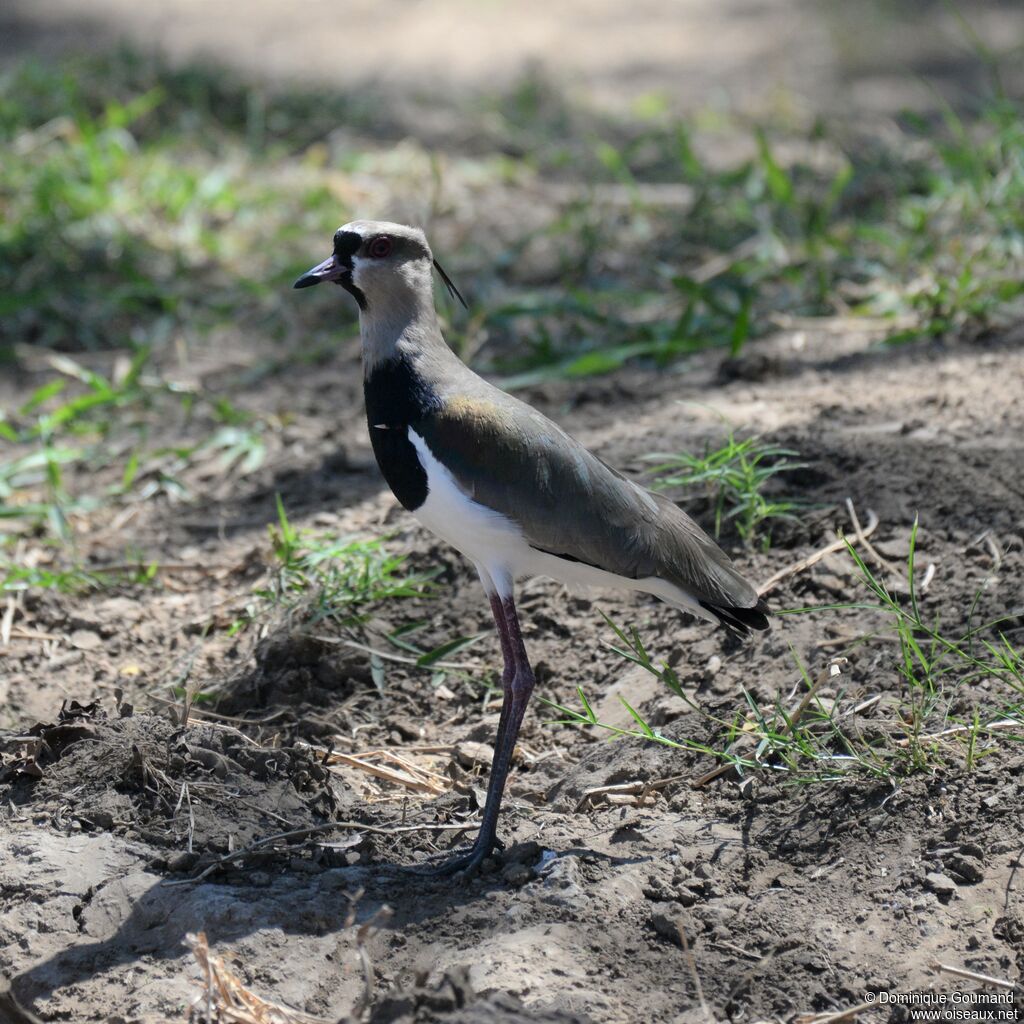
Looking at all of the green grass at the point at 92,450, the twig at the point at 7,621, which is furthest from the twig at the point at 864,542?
the twig at the point at 7,621

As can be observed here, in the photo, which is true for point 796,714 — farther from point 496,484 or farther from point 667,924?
point 496,484

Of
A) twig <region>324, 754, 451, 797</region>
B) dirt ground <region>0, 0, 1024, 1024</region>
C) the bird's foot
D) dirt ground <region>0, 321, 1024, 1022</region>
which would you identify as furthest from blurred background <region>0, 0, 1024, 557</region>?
the bird's foot

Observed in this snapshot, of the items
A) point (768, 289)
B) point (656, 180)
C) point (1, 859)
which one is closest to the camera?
point (1, 859)

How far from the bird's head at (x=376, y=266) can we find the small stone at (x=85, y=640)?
1518 mm

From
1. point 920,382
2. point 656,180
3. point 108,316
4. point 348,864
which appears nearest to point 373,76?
point 656,180

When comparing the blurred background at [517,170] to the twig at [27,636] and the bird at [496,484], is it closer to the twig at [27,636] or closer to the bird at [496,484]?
the bird at [496,484]

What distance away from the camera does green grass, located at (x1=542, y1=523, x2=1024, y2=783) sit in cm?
320

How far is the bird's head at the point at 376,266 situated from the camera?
3.37 m

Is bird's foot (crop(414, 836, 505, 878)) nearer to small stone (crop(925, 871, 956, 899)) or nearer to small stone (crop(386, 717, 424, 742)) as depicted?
small stone (crop(386, 717, 424, 742))

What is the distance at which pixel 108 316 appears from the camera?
6.23 metres

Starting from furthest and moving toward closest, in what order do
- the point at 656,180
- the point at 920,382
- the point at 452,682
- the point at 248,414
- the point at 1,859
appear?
the point at 656,180 → the point at 248,414 → the point at 920,382 → the point at 452,682 → the point at 1,859

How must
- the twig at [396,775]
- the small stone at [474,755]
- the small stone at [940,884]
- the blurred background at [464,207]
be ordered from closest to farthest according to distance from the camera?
the small stone at [940,884] → the twig at [396,775] → the small stone at [474,755] → the blurred background at [464,207]

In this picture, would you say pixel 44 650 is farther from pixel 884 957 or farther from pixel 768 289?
pixel 768 289

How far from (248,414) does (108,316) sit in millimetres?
1253
